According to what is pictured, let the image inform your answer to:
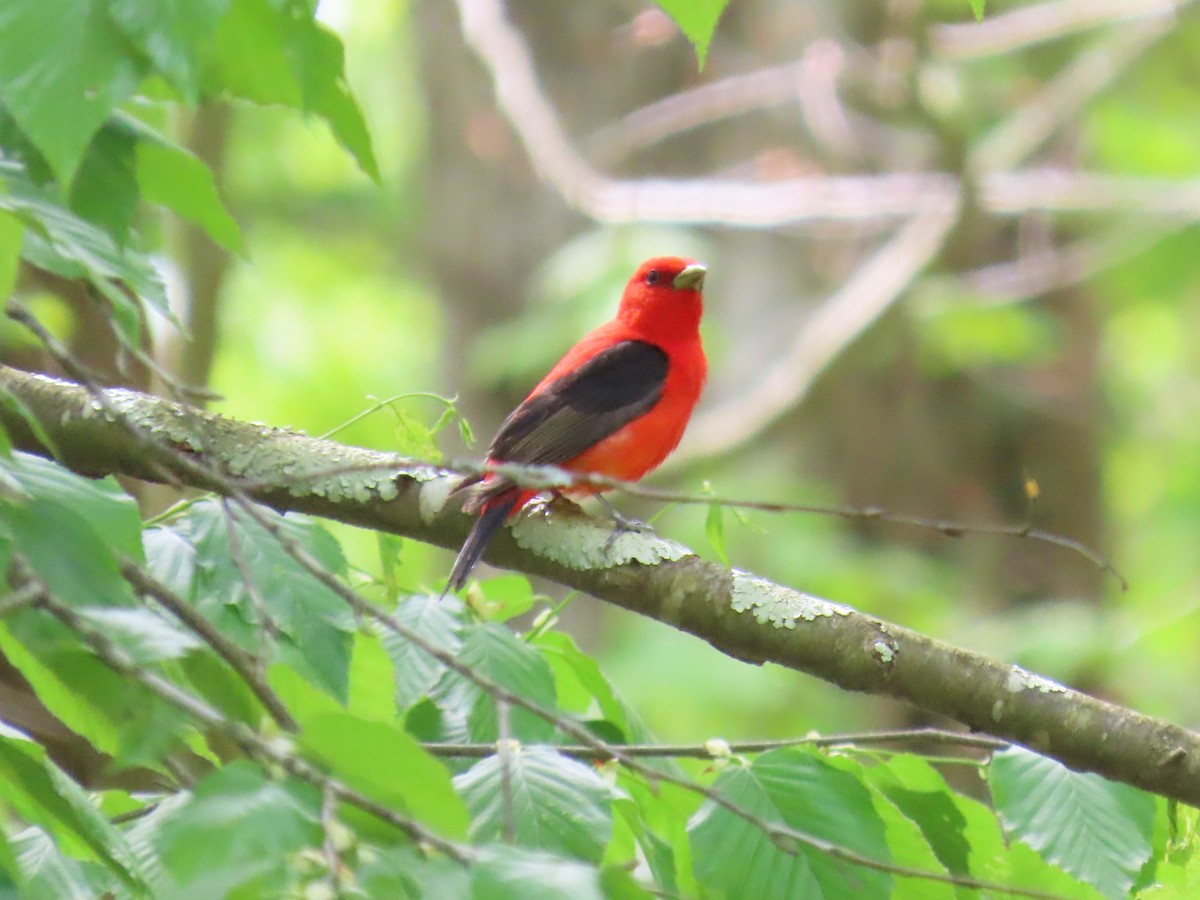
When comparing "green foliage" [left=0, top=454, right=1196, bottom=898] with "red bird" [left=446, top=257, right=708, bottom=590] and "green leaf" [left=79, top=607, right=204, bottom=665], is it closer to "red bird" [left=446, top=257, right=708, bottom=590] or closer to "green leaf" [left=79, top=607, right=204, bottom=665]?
"green leaf" [left=79, top=607, right=204, bottom=665]

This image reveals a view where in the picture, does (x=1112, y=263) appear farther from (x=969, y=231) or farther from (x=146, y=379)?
(x=146, y=379)

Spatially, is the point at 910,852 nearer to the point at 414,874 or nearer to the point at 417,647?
the point at 417,647

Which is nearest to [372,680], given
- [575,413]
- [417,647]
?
[417,647]

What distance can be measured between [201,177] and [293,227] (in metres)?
11.4

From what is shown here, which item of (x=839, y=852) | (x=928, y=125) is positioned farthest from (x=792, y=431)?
(x=839, y=852)

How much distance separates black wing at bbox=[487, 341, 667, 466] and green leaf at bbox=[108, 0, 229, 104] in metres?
2.56

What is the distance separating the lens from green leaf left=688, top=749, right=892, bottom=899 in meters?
2.07

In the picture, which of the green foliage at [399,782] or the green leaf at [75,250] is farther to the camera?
the green leaf at [75,250]

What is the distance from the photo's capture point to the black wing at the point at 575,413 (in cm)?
440

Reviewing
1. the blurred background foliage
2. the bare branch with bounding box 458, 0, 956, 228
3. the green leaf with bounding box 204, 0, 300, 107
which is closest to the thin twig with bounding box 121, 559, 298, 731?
the green leaf with bounding box 204, 0, 300, 107

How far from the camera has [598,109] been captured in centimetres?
962

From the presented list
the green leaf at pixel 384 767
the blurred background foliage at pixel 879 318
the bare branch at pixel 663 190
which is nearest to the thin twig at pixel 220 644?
the green leaf at pixel 384 767

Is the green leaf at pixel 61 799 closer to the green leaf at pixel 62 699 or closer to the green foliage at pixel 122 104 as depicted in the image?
the green leaf at pixel 62 699

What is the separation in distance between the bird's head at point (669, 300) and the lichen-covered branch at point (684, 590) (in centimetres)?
253
